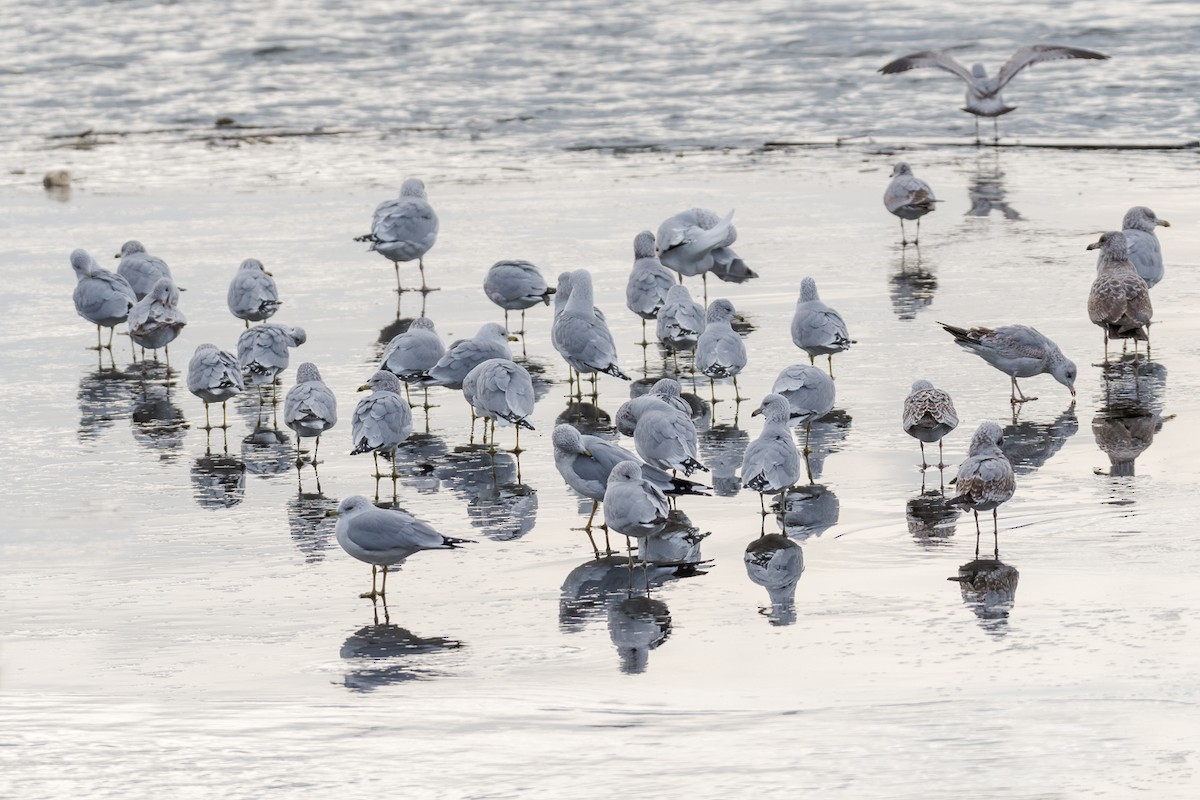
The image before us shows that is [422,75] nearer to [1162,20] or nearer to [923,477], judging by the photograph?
[1162,20]

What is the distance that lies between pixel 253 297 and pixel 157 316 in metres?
0.98

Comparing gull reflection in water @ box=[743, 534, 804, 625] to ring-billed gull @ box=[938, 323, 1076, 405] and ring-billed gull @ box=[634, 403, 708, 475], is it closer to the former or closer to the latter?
ring-billed gull @ box=[634, 403, 708, 475]

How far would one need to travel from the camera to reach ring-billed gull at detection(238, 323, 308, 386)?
1327 cm

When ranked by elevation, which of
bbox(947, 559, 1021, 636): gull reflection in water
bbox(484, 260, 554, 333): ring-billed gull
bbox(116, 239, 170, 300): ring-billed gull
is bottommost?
bbox(947, 559, 1021, 636): gull reflection in water

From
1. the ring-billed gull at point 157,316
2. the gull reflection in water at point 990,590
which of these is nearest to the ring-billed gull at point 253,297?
the ring-billed gull at point 157,316

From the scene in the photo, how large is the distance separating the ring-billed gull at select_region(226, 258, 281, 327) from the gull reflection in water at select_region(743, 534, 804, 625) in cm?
649

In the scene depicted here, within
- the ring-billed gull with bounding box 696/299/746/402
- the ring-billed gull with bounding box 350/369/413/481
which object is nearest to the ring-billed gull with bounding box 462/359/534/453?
the ring-billed gull with bounding box 350/369/413/481

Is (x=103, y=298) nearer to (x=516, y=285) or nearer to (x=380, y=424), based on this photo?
(x=516, y=285)

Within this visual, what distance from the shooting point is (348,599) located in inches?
372

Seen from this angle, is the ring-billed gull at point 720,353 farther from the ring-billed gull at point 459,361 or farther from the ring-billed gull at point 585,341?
the ring-billed gull at point 459,361

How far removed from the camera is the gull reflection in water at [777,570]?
29.3 feet

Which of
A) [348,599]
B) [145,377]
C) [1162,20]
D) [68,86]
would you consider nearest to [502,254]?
[145,377]

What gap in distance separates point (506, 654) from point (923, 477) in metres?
3.76

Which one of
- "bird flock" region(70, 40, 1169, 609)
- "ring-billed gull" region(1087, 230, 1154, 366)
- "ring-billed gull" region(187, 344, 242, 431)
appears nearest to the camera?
"bird flock" region(70, 40, 1169, 609)
